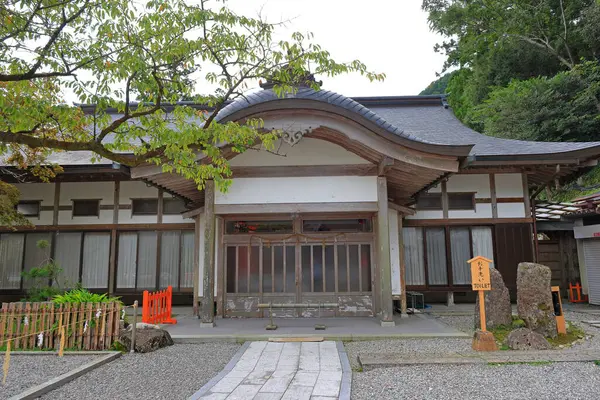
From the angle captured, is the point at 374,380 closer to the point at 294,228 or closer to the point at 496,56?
the point at 294,228

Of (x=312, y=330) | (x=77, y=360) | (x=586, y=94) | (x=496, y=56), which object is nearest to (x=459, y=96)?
(x=496, y=56)

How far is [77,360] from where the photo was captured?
19.9ft

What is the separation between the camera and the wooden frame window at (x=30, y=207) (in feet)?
37.3

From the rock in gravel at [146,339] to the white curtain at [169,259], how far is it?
177 inches

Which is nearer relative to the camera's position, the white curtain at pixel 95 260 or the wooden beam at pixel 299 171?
the wooden beam at pixel 299 171

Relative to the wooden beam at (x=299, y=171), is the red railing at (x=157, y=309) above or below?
below

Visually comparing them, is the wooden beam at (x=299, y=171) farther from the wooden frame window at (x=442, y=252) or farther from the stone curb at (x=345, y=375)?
the wooden frame window at (x=442, y=252)

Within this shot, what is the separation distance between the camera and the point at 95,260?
1127 centimetres

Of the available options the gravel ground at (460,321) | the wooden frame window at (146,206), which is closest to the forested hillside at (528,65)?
the gravel ground at (460,321)

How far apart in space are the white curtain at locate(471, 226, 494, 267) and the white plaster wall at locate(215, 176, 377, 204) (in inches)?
180

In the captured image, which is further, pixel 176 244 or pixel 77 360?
pixel 176 244

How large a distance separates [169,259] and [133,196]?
212 centimetres

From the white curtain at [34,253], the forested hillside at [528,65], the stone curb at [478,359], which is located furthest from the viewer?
the forested hillside at [528,65]

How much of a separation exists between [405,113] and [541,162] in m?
6.30
